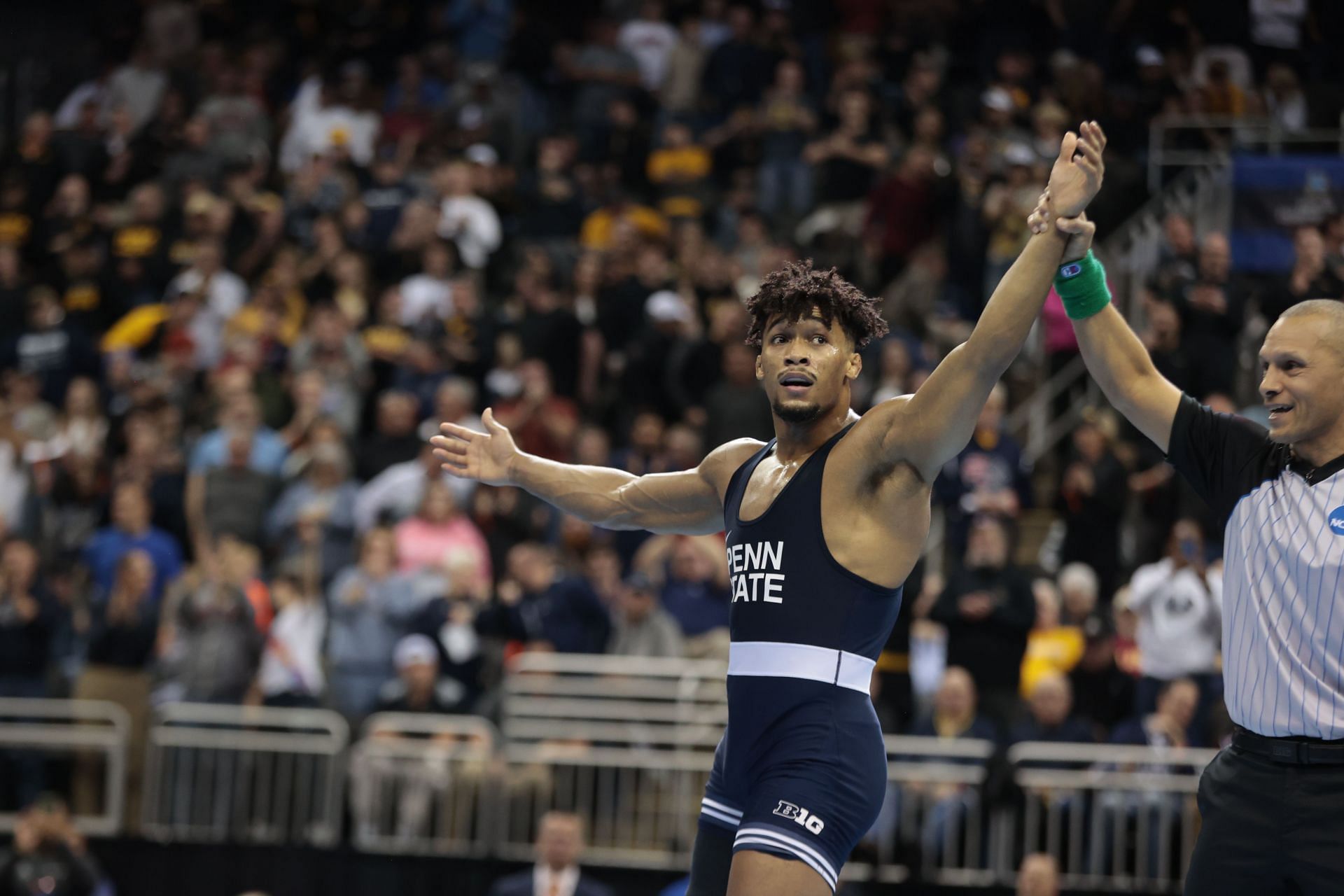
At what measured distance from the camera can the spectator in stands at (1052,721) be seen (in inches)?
463

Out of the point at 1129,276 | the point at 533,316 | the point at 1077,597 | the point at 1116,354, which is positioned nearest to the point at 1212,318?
the point at 1129,276

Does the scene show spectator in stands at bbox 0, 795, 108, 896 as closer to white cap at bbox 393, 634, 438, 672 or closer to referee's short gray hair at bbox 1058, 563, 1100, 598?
white cap at bbox 393, 634, 438, 672

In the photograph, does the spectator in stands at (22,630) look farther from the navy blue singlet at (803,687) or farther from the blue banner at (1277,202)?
the blue banner at (1277,202)

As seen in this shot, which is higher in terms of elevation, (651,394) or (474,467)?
(651,394)

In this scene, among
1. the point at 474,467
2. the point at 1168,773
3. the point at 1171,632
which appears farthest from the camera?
the point at 1171,632

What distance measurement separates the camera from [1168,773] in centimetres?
1144

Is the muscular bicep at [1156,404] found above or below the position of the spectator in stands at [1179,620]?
above

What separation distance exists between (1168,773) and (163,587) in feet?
24.4

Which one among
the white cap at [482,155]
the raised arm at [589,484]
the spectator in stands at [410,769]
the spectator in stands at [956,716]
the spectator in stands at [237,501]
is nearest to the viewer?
the raised arm at [589,484]

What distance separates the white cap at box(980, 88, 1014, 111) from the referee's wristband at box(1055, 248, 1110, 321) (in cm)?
1073

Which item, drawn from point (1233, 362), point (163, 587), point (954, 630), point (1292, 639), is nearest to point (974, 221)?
point (1233, 362)

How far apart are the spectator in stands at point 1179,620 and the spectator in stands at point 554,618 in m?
3.66

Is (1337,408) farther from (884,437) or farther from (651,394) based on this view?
(651,394)

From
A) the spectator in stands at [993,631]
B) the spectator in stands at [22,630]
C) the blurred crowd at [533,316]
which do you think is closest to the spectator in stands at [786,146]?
the blurred crowd at [533,316]
